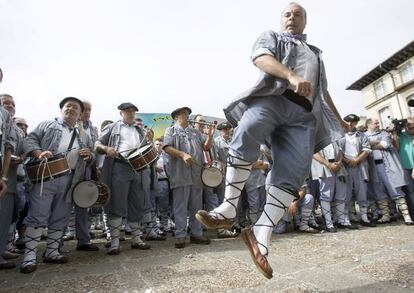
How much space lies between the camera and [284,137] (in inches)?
101

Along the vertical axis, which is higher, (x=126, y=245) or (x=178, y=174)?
(x=178, y=174)

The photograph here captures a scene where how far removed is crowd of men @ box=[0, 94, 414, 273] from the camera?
4062mm

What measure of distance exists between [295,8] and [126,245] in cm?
445

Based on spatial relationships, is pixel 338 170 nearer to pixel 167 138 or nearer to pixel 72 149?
pixel 167 138

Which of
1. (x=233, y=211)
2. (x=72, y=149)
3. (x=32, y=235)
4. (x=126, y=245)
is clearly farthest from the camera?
(x=126, y=245)

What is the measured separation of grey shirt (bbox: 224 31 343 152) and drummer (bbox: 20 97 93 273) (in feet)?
8.86

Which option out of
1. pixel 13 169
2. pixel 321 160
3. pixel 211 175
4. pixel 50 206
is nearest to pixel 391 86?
pixel 321 160

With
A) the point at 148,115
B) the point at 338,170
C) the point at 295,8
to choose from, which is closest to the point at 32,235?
the point at 295,8

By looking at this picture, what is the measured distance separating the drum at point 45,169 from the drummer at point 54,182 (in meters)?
0.03

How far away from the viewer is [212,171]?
5.44 m

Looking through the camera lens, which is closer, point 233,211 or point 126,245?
point 233,211

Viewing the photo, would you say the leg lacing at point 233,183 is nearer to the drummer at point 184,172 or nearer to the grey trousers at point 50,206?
the drummer at point 184,172

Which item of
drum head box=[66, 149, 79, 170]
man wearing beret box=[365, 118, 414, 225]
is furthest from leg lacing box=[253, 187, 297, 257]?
man wearing beret box=[365, 118, 414, 225]

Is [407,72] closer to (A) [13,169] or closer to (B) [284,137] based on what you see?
(B) [284,137]
